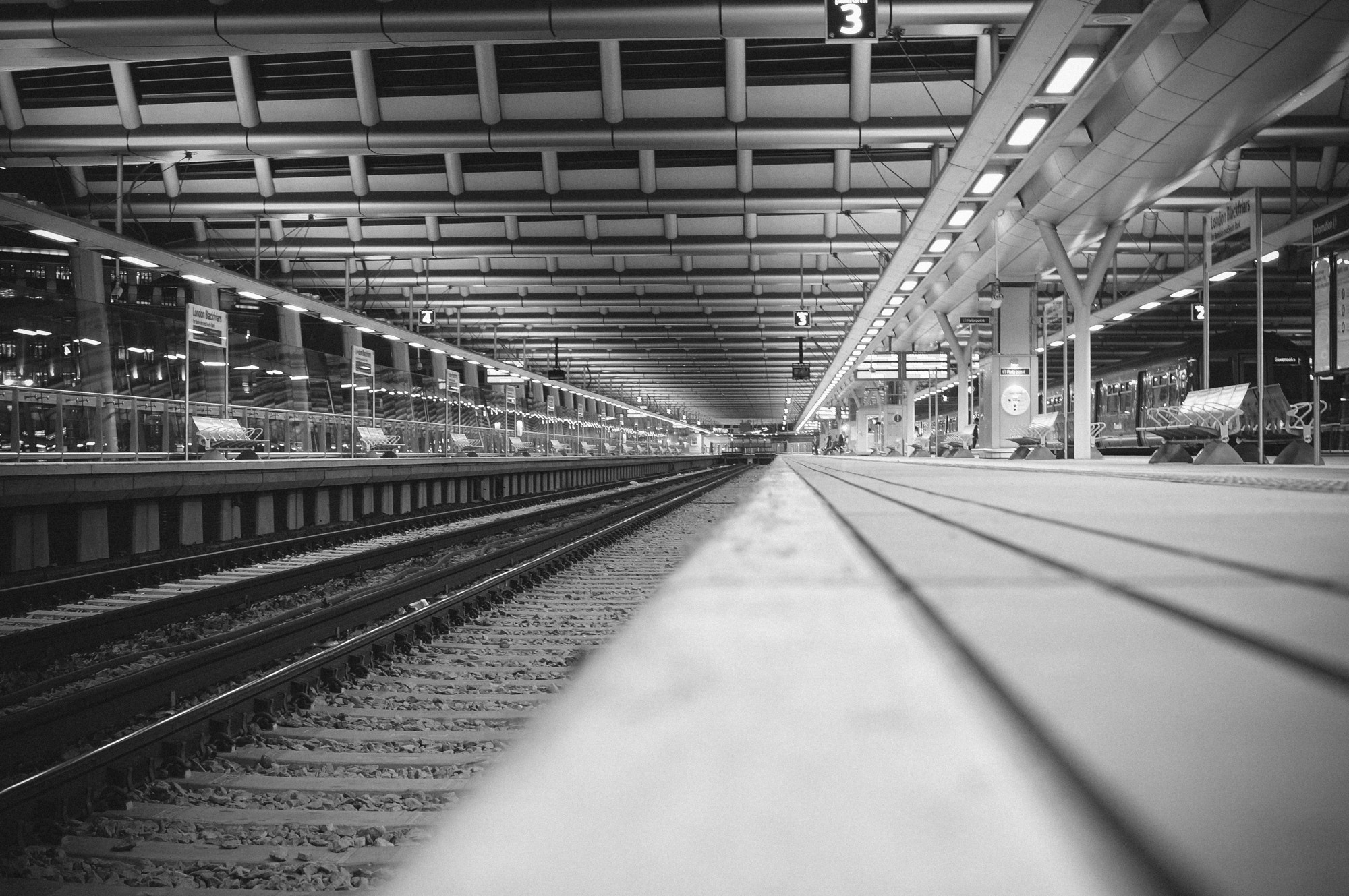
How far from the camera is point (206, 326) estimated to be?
455 inches

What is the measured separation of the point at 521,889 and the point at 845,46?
13.2 metres

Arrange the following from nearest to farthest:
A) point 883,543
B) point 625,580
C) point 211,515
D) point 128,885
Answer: point 883,543, point 128,885, point 625,580, point 211,515

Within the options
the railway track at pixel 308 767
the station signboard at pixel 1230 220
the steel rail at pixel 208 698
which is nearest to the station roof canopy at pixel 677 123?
the station signboard at pixel 1230 220

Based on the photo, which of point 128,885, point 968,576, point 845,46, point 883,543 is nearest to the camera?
point 968,576

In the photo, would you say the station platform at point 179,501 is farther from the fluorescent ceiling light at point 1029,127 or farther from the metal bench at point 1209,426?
the metal bench at point 1209,426

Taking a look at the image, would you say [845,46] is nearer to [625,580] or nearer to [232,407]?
[625,580]

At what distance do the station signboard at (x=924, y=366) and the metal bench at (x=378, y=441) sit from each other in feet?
→ 58.4

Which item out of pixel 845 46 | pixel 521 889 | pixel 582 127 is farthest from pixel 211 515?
pixel 521 889

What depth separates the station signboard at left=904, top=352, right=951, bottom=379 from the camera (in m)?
27.8

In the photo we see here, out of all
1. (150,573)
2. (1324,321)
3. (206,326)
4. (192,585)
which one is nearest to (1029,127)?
(1324,321)

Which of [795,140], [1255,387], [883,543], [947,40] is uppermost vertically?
[947,40]

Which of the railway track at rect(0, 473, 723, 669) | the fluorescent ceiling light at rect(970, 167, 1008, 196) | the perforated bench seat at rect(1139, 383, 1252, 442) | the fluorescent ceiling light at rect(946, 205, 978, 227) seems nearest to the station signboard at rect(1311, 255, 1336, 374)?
the perforated bench seat at rect(1139, 383, 1252, 442)

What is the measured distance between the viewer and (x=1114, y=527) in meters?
1.80

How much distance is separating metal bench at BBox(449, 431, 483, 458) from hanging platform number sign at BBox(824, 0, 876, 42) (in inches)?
634
